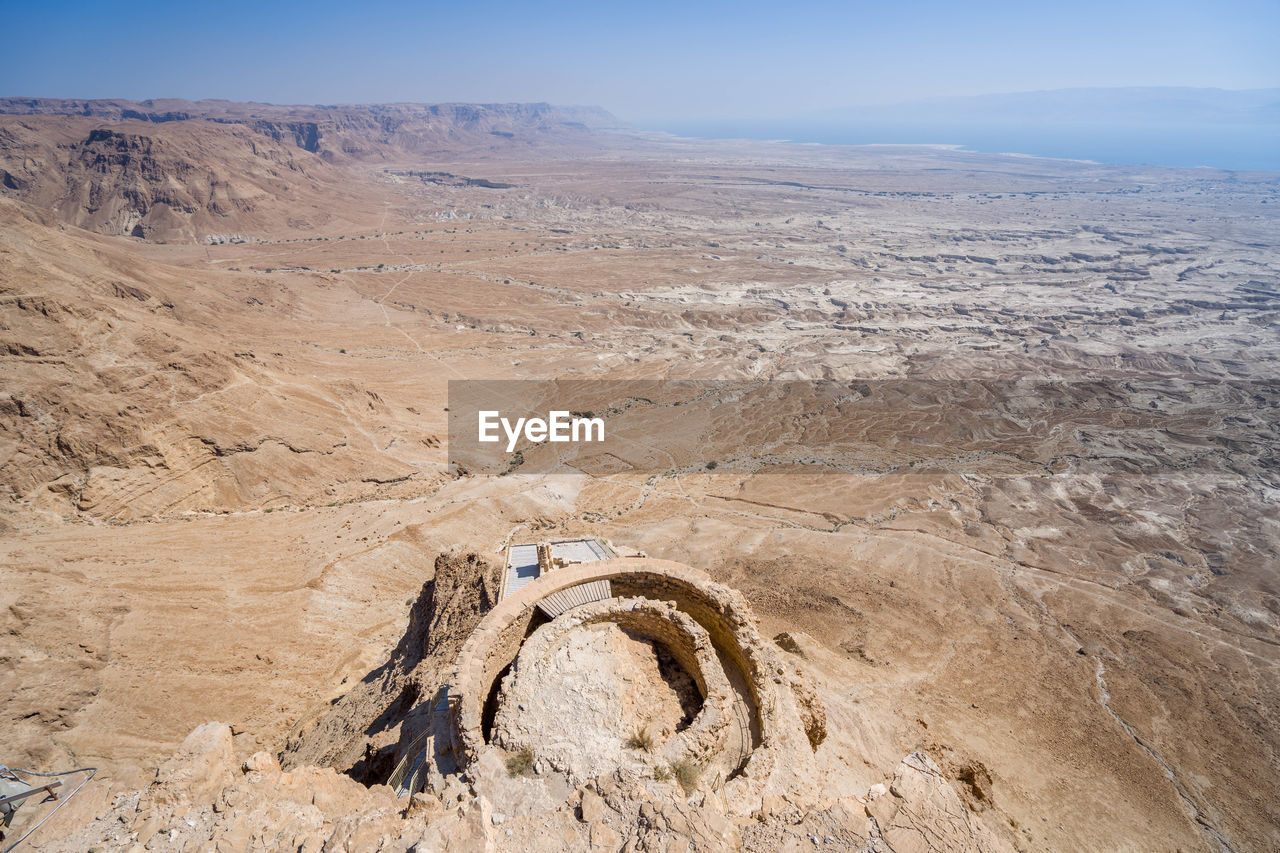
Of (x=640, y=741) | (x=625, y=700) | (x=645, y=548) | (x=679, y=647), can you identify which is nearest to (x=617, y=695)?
(x=625, y=700)

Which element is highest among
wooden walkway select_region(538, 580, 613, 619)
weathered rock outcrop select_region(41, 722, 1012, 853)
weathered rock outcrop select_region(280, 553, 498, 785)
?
weathered rock outcrop select_region(41, 722, 1012, 853)

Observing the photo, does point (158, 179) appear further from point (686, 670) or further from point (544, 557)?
point (686, 670)

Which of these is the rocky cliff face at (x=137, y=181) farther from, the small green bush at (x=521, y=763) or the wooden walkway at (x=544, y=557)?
the small green bush at (x=521, y=763)

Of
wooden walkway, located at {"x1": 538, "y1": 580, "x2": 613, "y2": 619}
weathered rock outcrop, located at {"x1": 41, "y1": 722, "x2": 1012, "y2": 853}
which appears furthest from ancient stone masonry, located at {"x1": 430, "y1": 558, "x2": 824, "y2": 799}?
A: weathered rock outcrop, located at {"x1": 41, "y1": 722, "x2": 1012, "y2": 853}

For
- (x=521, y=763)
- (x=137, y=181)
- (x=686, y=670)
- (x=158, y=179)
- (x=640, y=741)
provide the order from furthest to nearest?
(x=158, y=179) < (x=137, y=181) < (x=686, y=670) < (x=640, y=741) < (x=521, y=763)

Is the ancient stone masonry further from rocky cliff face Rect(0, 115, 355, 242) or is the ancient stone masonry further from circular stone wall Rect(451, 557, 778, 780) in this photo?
rocky cliff face Rect(0, 115, 355, 242)

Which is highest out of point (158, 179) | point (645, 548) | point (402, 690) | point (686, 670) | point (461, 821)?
point (158, 179)

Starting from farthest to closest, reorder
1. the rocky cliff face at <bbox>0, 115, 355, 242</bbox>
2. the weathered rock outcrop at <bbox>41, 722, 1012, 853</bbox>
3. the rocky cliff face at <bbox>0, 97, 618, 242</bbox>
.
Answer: the rocky cliff face at <bbox>0, 97, 618, 242</bbox>
the rocky cliff face at <bbox>0, 115, 355, 242</bbox>
the weathered rock outcrop at <bbox>41, 722, 1012, 853</bbox>

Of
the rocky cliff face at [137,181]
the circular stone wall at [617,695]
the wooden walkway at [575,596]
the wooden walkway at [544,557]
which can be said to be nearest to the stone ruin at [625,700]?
the circular stone wall at [617,695]

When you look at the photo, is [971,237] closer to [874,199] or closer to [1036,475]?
[874,199]
